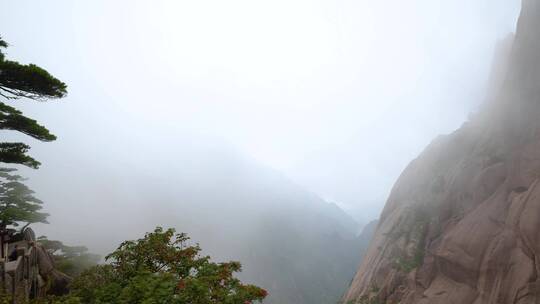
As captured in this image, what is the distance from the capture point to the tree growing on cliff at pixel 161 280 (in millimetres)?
7605

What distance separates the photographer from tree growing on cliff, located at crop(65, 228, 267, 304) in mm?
7605

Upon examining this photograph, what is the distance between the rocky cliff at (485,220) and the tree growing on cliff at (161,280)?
52.4 ft

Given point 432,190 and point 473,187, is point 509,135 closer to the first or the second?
point 473,187

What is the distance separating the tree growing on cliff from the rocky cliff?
15959 millimetres

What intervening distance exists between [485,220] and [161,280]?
20.5 metres

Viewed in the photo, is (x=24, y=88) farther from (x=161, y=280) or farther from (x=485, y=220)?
(x=485, y=220)

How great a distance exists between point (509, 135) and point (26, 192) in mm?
36956

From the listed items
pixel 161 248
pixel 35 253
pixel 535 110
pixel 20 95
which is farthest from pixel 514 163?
pixel 35 253

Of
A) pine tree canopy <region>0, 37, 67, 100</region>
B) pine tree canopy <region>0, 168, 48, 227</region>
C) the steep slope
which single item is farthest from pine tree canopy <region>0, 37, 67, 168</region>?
the steep slope

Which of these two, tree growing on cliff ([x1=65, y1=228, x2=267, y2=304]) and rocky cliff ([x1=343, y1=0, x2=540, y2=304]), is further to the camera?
rocky cliff ([x1=343, y1=0, x2=540, y2=304])

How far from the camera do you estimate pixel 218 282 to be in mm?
8703

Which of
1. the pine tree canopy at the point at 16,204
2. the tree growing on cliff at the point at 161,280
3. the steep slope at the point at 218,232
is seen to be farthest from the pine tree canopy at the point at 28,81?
the steep slope at the point at 218,232

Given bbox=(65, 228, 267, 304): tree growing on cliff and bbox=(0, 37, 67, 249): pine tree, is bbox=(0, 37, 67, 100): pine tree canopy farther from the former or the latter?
bbox=(65, 228, 267, 304): tree growing on cliff

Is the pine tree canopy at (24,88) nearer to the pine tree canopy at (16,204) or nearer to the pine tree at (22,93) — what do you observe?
the pine tree at (22,93)
